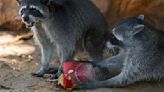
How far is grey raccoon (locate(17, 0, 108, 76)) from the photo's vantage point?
6.30 metres

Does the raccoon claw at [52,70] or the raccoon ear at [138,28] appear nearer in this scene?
the raccoon ear at [138,28]

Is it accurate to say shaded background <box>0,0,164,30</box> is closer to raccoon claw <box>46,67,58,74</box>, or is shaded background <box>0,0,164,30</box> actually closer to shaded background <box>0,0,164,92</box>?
shaded background <box>0,0,164,92</box>

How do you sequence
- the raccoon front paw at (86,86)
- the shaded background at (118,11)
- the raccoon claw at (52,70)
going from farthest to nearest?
the shaded background at (118,11)
the raccoon claw at (52,70)
the raccoon front paw at (86,86)

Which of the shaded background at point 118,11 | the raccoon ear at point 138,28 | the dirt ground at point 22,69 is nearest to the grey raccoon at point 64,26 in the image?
the dirt ground at point 22,69

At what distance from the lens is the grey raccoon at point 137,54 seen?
621cm

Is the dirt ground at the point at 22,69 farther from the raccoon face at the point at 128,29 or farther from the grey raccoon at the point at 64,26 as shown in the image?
the raccoon face at the point at 128,29

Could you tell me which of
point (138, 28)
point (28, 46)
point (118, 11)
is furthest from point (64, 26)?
point (118, 11)

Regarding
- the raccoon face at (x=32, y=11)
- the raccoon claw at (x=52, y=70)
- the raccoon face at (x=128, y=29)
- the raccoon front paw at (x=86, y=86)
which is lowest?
the raccoon front paw at (x=86, y=86)

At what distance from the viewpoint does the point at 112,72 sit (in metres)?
6.63

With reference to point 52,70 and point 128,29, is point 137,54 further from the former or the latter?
point 52,70

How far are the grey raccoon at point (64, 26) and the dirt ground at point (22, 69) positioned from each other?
271 millimetres

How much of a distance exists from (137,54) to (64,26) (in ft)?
3.17

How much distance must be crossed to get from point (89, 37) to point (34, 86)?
3.32ft

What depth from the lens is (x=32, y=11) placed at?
20.5 ft
